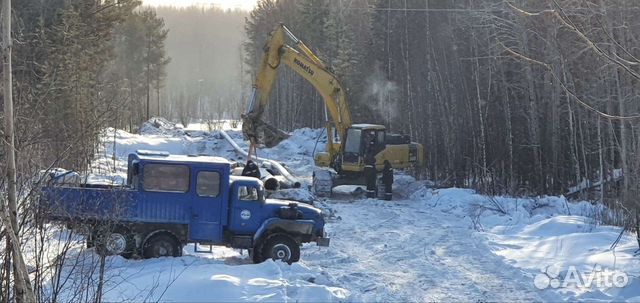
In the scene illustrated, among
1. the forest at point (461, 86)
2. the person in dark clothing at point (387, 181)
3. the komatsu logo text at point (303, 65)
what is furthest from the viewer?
the komatsu logo text at point (303, 65)

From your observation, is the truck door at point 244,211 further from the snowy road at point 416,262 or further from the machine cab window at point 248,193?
the snowy road at point 416,262

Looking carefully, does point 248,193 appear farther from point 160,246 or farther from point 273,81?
point 273,81

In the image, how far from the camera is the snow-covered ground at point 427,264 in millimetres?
9719

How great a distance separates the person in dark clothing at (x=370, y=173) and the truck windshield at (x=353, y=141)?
1.52ft

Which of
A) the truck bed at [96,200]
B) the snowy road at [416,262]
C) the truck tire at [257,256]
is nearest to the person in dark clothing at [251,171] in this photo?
the snowy road at [416,262]

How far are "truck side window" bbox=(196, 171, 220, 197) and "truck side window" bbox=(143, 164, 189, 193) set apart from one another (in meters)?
0.23

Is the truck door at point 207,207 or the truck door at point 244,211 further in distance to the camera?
the truck door at point 244,211

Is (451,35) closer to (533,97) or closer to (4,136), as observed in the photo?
(533,97)

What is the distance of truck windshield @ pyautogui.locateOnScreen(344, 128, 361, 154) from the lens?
76.5 feet

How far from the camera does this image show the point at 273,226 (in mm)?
12461

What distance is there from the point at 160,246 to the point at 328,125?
12970mm

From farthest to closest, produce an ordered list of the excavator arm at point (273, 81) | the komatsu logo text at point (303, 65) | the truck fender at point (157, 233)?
the komatsu logo text at point (303, 65), the excavator arm at point (273, 81), the truck fender at point (157, 233)

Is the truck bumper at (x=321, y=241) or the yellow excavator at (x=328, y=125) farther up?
the yellow excavator at (x=328, y=125)

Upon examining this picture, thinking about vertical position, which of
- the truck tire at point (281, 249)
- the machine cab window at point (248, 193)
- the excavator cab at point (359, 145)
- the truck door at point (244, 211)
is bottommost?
the truck tire at point (281, 249)
